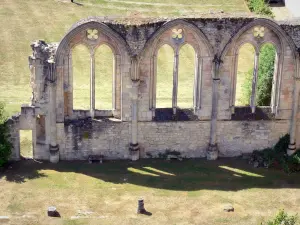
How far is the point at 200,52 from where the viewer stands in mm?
27719

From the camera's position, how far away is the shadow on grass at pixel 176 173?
26.9m

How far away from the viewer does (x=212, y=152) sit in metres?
28.9

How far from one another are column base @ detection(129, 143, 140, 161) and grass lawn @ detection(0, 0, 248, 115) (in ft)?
28.7

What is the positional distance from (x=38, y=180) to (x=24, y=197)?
1.60 meters

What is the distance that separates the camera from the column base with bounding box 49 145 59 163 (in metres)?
28.1

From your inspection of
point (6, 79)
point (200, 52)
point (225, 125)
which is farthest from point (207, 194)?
point (6, 79)

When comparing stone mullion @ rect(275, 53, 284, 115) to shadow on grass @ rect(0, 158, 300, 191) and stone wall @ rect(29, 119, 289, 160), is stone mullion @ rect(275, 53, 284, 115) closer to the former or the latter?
stone wall @ rect(29, 119, 289, 160)

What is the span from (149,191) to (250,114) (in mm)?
6613

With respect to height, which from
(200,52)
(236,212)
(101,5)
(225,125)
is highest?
(101,5)

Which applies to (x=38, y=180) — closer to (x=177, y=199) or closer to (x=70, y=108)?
(x=70, y=108)

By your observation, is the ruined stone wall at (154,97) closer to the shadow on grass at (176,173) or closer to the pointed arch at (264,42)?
the pointed arch at (264,42)

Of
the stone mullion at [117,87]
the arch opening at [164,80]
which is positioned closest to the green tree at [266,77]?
the arch opening at [164,80]

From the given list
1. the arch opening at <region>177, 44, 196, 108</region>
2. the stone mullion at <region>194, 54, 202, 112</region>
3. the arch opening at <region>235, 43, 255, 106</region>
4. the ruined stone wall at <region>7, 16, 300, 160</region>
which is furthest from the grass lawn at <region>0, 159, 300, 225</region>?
the arch opening at <region>177, 44, 196, 108</region>

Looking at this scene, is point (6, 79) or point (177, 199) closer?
point (177, 199)
